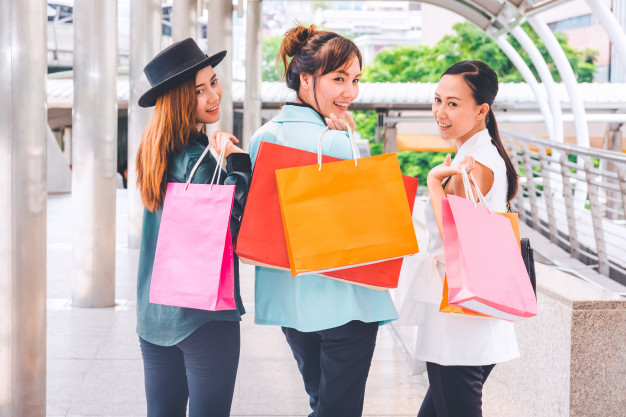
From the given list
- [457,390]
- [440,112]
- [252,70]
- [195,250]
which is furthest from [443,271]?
[252,70]

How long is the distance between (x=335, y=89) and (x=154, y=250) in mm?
827

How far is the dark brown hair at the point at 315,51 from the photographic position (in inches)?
108

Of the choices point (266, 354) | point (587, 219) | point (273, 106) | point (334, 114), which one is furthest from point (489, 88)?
point (273, 106)

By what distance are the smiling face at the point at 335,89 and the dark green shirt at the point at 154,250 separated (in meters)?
0.35

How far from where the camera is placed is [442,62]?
1850 inches

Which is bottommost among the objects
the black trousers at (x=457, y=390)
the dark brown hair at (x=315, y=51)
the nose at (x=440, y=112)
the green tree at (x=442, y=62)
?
the black trousers at (x=457, y=390)

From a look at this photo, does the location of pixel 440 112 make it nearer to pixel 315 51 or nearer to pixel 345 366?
pixel 315 51

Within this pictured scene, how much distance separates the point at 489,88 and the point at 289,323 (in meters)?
1.10

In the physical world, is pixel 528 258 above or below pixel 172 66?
below

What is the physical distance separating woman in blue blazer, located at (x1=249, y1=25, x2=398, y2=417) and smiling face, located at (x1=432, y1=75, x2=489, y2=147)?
0.34m

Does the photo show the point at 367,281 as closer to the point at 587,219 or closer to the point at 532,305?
the point at 532,305

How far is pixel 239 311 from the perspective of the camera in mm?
2748

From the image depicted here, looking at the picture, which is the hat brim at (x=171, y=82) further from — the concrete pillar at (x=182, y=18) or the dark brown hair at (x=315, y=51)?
the concrete pillar at (x=182, y=18)

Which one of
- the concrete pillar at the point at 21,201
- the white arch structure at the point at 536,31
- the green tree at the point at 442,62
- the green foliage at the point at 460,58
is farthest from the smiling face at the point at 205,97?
the green foliage at the point at 460,58
